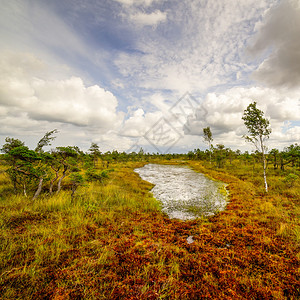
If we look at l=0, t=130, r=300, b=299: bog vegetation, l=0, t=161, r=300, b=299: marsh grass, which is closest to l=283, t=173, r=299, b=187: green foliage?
l=0, t=130, r=300, b=299: bog vegetation

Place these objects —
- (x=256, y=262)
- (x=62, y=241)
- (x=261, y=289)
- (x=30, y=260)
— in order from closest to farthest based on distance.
→ (x=261, y=289) < (x=30, y=260) < (x=256, y=262) < (x=62, y=241)

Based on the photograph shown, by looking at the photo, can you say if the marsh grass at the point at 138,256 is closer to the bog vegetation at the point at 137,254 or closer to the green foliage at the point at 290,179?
the bog vegetation at the point at 137,254

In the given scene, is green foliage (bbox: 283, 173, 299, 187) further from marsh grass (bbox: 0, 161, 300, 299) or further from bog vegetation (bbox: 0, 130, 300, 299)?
marsh grass (bbox: 0, 161, 300, 299)

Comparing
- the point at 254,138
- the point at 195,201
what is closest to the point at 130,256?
the point at 195,201

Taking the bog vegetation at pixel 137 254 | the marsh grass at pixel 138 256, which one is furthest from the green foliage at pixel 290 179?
the marsh grass at pixel 138 256

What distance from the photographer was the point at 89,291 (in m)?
3.56

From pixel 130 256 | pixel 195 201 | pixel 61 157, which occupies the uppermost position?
pixel 61 157

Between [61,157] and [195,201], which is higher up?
[61,157]

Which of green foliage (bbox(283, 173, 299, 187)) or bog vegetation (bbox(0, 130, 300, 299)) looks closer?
bog vegetation (bbox(0, 130, 300, 299))

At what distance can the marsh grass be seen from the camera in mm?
3695

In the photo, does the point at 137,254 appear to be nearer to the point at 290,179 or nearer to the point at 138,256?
the point at 138,256

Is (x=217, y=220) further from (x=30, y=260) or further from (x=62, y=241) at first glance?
(x=30, y=260)

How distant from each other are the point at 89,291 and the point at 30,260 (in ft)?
8.57

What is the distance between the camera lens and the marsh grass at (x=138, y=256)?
3.70 metres
